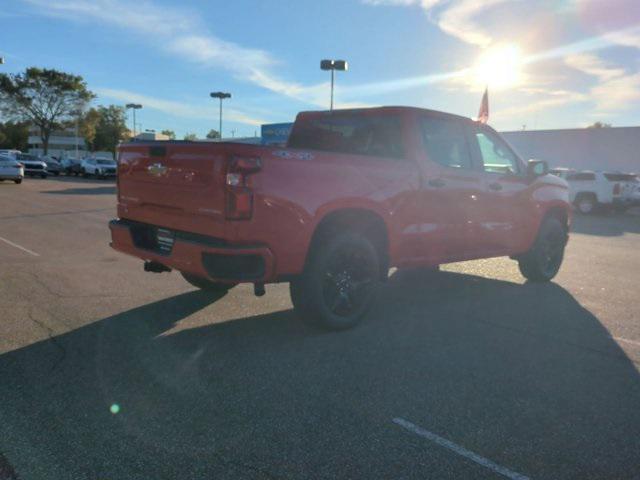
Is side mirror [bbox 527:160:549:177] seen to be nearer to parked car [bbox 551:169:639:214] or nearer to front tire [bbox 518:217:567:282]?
front tire [bbox 518:217:567:282]

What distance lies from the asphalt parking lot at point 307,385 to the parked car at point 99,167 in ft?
113

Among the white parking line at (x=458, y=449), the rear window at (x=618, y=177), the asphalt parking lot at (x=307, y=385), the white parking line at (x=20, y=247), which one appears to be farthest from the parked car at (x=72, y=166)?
the white parking line at (x=458, y=449)

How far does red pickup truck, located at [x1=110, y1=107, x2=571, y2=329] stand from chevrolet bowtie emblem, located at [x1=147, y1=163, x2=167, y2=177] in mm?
17

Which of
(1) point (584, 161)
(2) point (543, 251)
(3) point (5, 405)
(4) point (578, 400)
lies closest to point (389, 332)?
(4) point (578, 400)

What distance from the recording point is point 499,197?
667cm

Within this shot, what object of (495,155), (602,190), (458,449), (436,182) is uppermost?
(495,155)

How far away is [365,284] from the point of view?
5.28 metres

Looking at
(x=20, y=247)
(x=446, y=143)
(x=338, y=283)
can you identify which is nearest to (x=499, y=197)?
(x=446, y=143)

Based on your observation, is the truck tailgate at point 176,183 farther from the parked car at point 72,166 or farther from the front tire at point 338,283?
the parked car at point 72,166

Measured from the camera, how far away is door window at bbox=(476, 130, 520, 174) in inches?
261

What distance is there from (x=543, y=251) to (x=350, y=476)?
19.0 ft

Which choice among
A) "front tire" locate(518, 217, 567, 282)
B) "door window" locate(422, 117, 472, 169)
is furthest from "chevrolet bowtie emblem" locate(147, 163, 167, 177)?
"front tire" locate(518, 217, 567, 282)

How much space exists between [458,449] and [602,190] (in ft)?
69.7

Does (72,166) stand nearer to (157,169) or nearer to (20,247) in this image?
(20,247)
